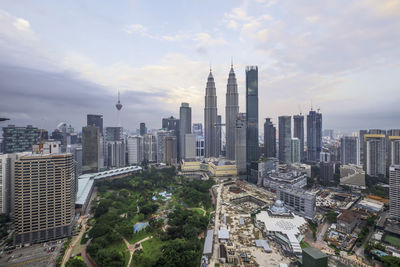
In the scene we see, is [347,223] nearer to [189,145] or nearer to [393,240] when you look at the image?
[393,240]

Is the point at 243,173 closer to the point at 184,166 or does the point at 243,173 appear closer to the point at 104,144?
the point at 184,166

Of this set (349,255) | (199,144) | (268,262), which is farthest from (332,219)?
(199,144)

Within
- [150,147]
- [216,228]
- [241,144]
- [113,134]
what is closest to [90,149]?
[113,134]

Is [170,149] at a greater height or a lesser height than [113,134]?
lesser

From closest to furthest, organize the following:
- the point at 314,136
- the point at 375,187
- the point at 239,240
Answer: the point at 239,240 < the point at 375,187 < the point at 314,136

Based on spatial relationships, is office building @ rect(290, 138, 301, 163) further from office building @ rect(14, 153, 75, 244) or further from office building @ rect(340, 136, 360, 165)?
office building @ rect(14, 153, 75, 244)

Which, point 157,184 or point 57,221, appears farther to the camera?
point 157,184

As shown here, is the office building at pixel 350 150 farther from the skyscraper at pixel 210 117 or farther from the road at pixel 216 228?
the road at pixel 216 228
